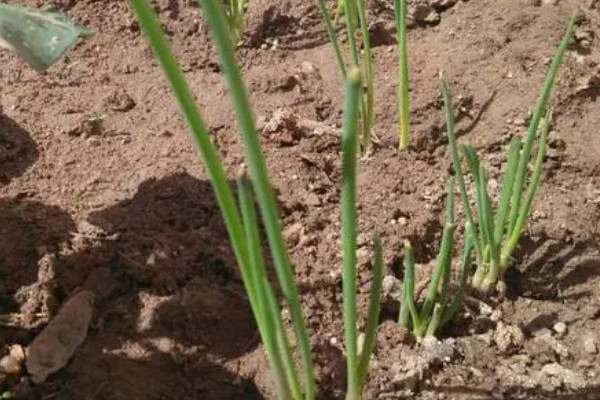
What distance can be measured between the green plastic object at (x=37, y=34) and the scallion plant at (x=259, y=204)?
0.27 metres

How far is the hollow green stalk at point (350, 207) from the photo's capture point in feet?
2.15

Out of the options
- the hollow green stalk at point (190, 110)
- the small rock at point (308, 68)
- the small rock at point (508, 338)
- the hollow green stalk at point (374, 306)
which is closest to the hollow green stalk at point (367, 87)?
the small rock at point (308, 68)

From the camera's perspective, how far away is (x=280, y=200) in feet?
4.30

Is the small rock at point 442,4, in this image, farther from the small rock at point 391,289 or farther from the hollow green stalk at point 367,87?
the small rock at point 391,289

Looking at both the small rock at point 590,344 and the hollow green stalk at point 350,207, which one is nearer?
the hollow green stalk at point 350,207

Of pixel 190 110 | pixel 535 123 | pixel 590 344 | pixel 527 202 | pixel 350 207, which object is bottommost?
pixel 590 344

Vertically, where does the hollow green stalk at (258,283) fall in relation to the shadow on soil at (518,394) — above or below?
above

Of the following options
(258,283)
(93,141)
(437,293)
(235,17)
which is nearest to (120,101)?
(93,141)

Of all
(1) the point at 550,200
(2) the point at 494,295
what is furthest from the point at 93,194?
(1) the point at 550,200

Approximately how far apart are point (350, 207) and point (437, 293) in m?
0.48

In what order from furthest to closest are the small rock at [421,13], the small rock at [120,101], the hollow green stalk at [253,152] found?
the small rock at [421,13]
the small rock at [120,101]
the hollow green stalk at [253,152]

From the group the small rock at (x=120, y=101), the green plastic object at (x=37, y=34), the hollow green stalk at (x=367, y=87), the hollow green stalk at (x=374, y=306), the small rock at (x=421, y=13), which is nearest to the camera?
the hollow green stalk at (x=374, y=306)

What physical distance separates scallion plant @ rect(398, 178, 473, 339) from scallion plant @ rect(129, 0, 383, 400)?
144 mm

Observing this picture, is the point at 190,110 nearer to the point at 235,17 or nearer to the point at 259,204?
the point at 259,204
